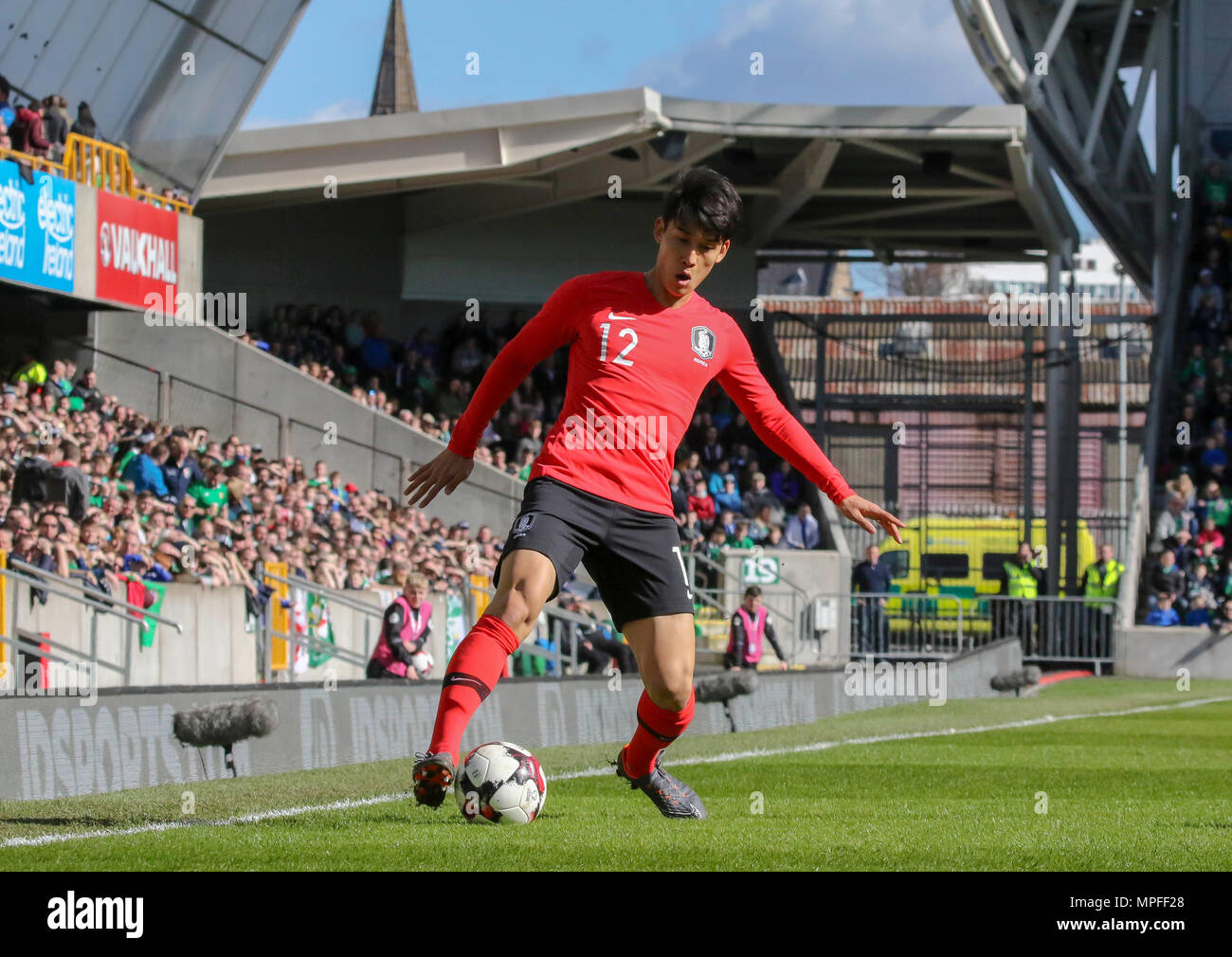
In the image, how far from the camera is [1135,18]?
43.3 meters

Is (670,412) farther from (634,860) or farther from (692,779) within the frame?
(692,779)

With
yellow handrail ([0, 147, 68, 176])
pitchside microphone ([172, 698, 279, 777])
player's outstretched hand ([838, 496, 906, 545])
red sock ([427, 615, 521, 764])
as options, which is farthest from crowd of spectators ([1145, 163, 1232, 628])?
red sock ([427, 615, 521, 764])

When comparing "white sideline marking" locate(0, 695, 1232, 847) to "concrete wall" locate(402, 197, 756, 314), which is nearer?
"white sideline marking" locate(0, 695, 1232, 847)

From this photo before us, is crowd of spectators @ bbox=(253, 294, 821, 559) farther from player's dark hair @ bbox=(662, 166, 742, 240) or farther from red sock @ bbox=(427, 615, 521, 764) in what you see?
red sock @ bbox=(427, 615, 521, 764)

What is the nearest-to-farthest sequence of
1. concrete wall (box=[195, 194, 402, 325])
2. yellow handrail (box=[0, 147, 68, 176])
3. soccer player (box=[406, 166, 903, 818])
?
soccer player (box=[406, 166, 903, 818]), yellow handrail (box=[0, 147, 68, 176]), concrete wall (box=[195, 194, 402, 325])

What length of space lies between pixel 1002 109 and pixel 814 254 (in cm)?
1097

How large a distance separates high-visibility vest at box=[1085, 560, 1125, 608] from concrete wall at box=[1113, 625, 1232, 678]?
2072 mm

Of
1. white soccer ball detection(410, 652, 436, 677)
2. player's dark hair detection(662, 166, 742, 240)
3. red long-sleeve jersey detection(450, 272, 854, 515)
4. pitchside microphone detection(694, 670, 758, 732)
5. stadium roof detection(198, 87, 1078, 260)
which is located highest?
stadium roof detection(198, 87, 1078, 260)

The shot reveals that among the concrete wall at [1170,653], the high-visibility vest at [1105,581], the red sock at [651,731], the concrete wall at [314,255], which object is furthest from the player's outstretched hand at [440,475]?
the high-visibility vest at [1105,581]

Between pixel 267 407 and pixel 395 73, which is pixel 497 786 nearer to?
pixel 267 407

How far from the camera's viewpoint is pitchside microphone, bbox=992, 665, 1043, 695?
23.8 metres

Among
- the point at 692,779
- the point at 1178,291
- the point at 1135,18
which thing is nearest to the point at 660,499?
the point at 692,779

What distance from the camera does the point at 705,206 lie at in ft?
21.5

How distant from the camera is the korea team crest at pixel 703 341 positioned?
269 inches
